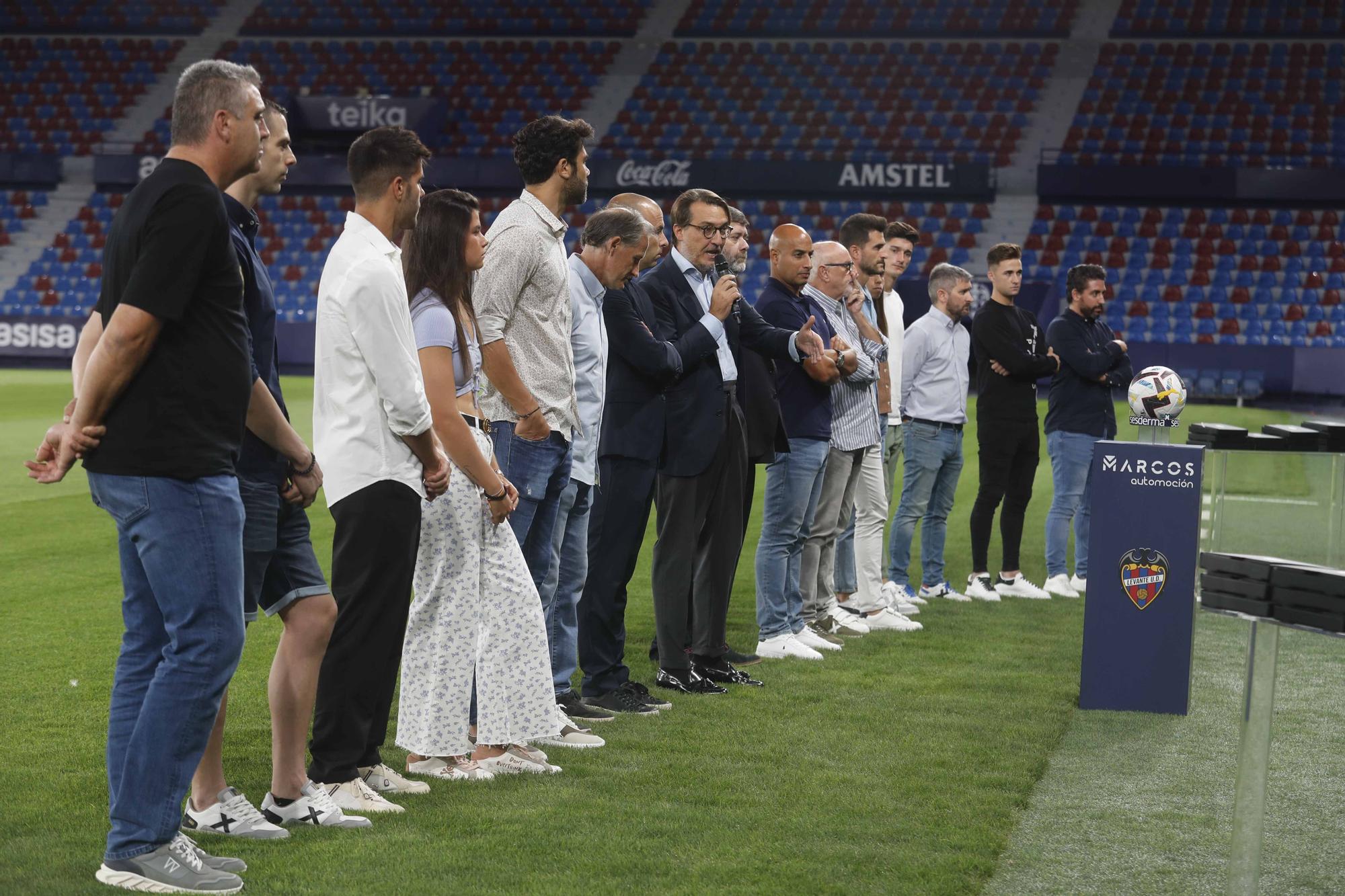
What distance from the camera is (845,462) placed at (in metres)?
7.70

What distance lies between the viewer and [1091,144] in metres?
30.6

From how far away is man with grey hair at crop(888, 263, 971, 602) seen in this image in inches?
346

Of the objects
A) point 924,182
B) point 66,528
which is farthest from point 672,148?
point 66,528

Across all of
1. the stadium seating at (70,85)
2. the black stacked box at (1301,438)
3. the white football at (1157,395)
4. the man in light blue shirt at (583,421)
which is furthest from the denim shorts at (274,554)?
the stadium seating at (70,85)

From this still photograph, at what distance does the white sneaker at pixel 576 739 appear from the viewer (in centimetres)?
533

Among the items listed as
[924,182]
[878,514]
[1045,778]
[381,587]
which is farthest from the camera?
[924,182]

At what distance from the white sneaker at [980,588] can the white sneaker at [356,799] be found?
5.31 meters

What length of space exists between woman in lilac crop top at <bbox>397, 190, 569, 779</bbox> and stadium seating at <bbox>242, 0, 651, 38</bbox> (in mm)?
33305

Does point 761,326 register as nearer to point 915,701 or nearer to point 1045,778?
point 915,701

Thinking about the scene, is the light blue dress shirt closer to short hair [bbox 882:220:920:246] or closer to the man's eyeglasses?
the man's eyeglasses

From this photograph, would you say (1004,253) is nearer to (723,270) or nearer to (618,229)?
(723,270)

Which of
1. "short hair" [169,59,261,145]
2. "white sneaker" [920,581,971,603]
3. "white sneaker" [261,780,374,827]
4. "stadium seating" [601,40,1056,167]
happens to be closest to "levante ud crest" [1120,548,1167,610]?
"white sneaker" [920,581,971,603]

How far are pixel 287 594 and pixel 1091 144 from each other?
29.0m

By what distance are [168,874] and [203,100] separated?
191 centimetres
